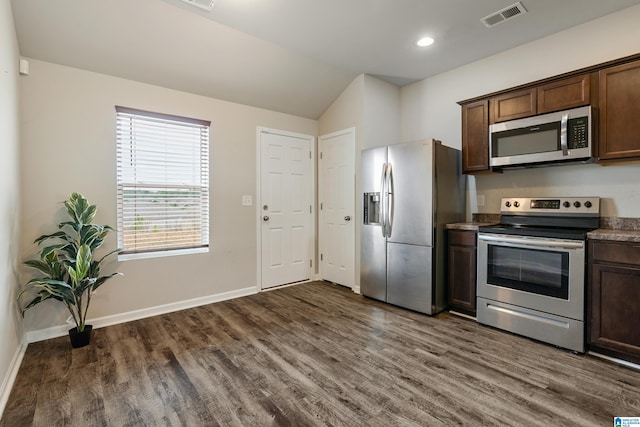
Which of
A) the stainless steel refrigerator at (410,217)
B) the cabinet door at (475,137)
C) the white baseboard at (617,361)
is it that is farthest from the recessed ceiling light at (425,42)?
the white baseboard at (617,361)

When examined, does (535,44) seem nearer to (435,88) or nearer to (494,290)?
(435,88)

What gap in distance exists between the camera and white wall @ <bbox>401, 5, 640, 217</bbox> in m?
2.56

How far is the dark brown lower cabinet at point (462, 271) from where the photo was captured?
119 inches

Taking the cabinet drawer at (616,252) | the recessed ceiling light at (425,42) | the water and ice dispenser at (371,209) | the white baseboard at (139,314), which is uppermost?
the recessed ceiling light at (425,42)

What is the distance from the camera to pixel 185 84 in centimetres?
326

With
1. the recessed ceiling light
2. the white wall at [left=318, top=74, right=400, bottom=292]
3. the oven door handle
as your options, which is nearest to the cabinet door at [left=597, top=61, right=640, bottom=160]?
the oven door handle

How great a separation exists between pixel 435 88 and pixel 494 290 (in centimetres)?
255

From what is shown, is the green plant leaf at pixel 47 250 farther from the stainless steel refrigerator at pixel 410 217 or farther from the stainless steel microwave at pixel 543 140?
the stainless steel microwave at pixel 543 140

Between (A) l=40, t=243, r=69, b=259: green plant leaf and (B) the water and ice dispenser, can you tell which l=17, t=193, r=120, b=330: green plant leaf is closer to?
(A) l=40, t=243, r=69, b=259: green plant leaf

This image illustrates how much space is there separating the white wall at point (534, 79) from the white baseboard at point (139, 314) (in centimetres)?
309

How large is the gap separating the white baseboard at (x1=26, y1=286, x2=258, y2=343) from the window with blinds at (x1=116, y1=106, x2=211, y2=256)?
59 cm

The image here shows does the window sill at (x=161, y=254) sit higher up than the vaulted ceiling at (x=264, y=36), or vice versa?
the vaulted ceiling at (x=264, y=36)

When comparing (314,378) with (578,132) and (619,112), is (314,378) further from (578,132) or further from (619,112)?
(619,112)

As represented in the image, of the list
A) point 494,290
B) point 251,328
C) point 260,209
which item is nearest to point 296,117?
point 260,209
